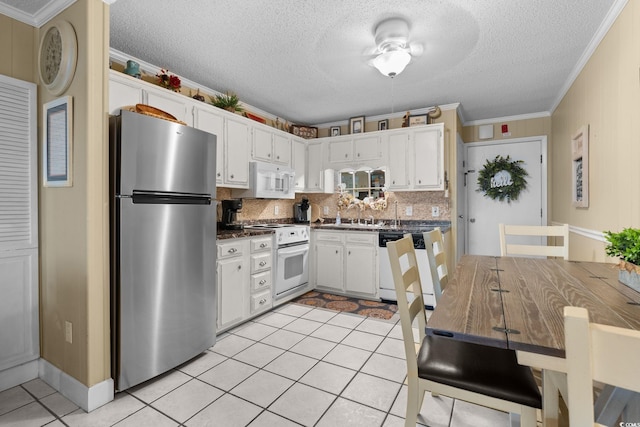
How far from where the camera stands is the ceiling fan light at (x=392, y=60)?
243 centimetres

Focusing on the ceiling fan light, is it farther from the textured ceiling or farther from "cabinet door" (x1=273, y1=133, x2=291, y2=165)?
"cabinet door" (x1=273, y1=133, x2=291, y2=165)

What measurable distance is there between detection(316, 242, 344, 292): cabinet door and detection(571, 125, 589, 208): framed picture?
8.13 feet

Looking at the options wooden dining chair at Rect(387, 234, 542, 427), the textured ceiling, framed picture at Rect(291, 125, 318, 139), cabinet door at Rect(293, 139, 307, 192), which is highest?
the textured ceiling

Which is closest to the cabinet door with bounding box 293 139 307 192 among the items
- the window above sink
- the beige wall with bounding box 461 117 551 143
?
the window above sink

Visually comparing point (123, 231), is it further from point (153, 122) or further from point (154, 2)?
point (154, 2)

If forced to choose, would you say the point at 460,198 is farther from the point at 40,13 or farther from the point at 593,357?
the point at 40,13

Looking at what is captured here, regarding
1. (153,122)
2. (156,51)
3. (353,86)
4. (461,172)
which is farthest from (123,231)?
(461,172)

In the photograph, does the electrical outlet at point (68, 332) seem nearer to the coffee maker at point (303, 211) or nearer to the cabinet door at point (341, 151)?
the coffee maker at point (303, 211)

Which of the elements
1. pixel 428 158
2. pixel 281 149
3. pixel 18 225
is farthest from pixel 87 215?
pixel 428 158

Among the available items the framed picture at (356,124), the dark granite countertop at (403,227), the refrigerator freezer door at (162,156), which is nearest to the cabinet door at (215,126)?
the refrigerator freezer door at (162,156)

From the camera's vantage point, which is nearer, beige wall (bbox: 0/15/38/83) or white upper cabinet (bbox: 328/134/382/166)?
beige wall (bbox: 0/15/38/83)

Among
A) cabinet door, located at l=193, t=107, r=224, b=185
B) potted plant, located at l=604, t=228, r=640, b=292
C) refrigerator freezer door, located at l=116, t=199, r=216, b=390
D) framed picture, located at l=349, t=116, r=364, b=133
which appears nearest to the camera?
potted plant, located at l=604, t=228, r=640, b=292

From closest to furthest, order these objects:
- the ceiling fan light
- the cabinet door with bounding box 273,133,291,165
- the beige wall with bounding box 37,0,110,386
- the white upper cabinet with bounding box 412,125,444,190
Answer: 1. the beige wall with bounding box 37,0,110,386
2. the ceiling fan light
3. the white upper cabinet with bounding box 412,125,444,190
4. the cabinet door with bounding box 273,133,291,165

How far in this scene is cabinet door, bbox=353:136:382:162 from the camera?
4.27m
